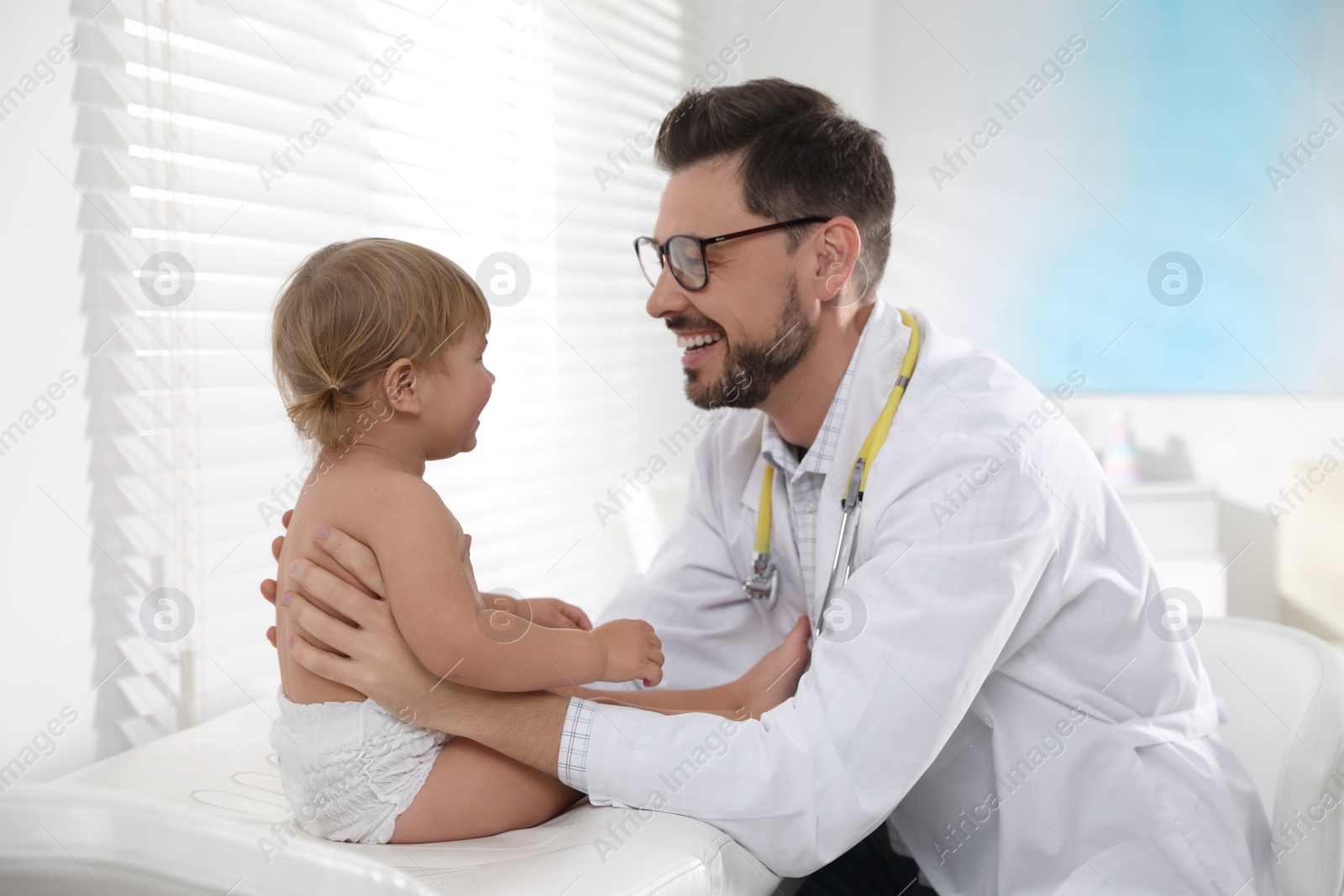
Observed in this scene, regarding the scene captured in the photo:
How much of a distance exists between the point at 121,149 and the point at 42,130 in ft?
0.36

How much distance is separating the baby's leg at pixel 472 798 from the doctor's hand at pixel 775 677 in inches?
11.9

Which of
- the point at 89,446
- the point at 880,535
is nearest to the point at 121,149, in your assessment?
the point at 89,446

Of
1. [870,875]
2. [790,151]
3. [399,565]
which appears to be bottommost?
[870,875]

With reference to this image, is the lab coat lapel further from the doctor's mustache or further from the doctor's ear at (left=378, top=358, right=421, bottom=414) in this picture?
the doctor's ear at (left=378, top=358, right=421, bottom=414)

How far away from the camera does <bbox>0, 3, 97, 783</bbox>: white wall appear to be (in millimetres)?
1266

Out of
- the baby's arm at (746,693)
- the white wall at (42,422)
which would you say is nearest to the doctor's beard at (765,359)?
the baby's arm at (746,693)

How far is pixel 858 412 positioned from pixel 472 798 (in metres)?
0.78

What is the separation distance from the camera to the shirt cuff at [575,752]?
1096 millimetres

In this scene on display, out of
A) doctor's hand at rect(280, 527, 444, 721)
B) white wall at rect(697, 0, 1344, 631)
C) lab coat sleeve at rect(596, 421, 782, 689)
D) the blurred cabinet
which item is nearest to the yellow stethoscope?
lab coat sleeve at rect(596, 421, 782, 689)

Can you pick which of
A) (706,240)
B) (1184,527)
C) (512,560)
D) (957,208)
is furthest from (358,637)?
(957,208)

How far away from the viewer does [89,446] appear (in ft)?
4.48

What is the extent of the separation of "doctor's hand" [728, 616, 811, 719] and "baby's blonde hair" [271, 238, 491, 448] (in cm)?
62

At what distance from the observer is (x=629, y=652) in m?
1.14

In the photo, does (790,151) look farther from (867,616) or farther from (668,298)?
(867,616)
